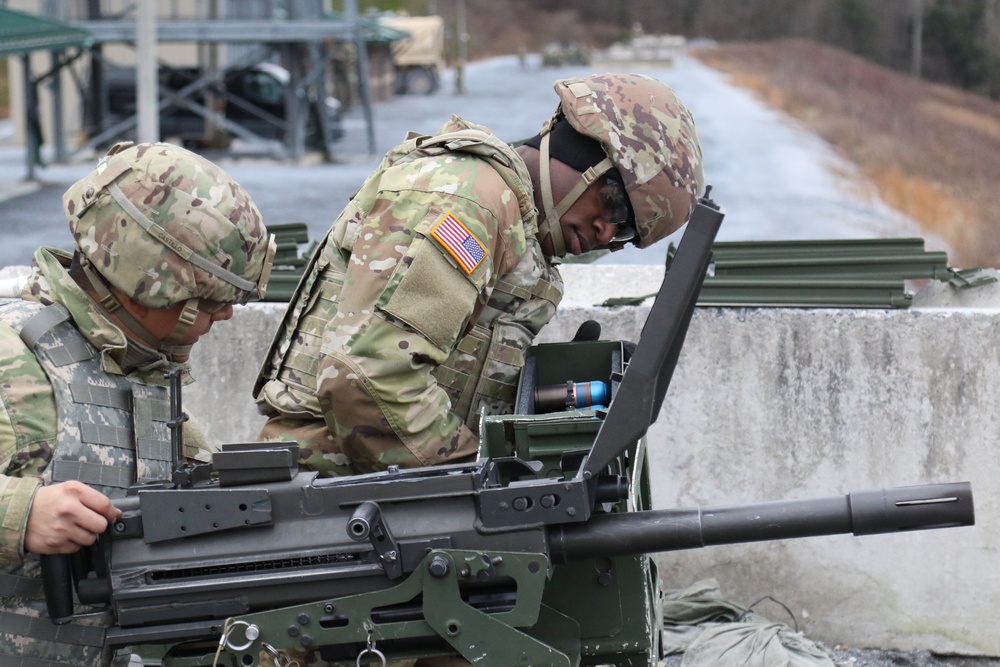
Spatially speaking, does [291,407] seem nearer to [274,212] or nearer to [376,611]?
[376,611]

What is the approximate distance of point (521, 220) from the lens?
3090mm

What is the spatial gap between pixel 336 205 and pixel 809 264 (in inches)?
460

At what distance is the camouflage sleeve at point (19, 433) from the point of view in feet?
8.65

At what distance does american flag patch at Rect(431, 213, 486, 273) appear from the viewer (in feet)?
9.30

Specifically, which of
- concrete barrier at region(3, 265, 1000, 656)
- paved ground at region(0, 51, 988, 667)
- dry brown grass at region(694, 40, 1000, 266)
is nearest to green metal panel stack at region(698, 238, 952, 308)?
concrete barrier at region(3, 265, 1000, 656)

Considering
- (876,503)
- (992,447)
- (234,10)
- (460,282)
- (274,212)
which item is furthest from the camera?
(234,10)

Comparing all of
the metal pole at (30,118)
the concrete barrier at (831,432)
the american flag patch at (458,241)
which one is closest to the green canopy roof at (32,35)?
the metal pole at (30,118)

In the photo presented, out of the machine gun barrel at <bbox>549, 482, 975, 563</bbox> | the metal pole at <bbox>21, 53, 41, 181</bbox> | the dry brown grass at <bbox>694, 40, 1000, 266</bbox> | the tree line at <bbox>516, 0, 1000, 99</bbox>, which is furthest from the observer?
the tree line at <bbox>516, 0, 1000, 99</bbox>

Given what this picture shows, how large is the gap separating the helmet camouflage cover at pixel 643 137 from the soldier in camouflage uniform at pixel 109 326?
0.92 m

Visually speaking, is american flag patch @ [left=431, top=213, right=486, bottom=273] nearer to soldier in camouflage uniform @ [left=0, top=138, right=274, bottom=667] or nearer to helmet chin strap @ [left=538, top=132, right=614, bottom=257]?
helmet chin strap @ [left=538, top=132, right=614, bottom=257]

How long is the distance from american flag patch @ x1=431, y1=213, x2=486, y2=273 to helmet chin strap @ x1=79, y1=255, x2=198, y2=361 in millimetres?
→ 695

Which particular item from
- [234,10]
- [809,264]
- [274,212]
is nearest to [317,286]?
[809,264]

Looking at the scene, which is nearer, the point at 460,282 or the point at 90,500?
the point at 90,500

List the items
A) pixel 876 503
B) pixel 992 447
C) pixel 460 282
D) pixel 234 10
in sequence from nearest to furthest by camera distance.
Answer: pixel 876 503 → pixel 460 282 → pixel 992 447 → pixel 234 10
